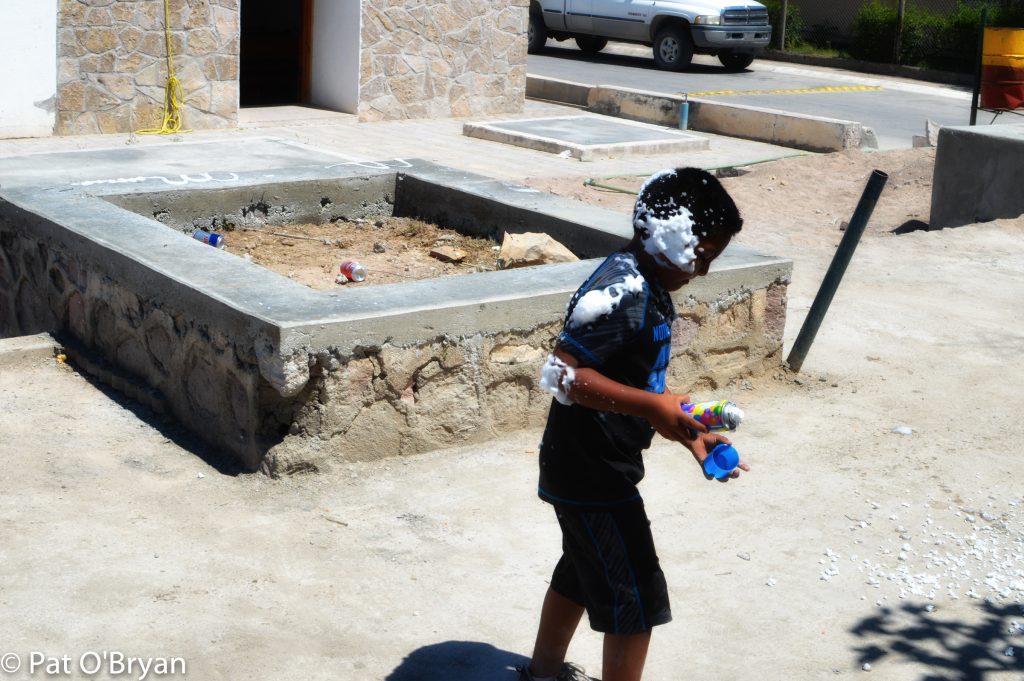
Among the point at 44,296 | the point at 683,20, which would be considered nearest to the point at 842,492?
the point at 44,296

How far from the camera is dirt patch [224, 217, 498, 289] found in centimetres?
636

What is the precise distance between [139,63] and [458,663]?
943 centimetres

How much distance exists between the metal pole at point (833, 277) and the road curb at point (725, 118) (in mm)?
7107

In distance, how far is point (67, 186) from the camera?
6316 millimetres

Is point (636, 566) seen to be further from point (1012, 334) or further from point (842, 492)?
point (1012, 334)

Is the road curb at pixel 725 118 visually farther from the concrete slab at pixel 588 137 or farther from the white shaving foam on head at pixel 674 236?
the white shaving foam on head at pixel 674 236

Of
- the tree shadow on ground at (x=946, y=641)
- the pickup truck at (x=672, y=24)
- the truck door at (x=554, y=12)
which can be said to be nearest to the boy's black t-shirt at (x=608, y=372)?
the tree shadow on ground at (x=946, y=641)

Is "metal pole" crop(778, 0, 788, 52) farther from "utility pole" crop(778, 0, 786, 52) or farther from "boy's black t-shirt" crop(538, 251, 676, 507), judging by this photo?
"boy's black t-shirt" crop(538, 251, 676, 507)

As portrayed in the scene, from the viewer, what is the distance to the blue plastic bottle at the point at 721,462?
268 cm

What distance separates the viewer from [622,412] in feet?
8.83

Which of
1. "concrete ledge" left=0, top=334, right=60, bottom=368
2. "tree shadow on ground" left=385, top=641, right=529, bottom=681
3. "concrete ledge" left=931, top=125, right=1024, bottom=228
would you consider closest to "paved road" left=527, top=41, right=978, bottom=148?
"concrete ledge" left=931, top=125, right=1024, bottom=228

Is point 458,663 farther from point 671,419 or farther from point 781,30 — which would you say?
point 781,30

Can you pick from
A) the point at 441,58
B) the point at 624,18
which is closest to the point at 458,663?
the point at 441,58

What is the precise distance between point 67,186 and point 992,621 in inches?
189
